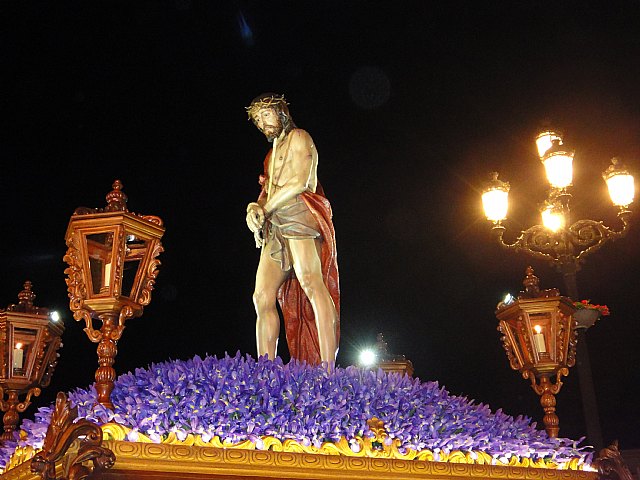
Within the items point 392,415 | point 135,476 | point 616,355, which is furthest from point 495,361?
point 135,476

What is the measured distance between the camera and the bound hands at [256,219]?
20.5 feet

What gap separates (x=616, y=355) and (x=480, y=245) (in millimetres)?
3458

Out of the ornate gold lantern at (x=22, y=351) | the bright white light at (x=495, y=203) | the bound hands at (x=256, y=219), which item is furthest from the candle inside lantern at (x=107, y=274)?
the bright white light at (x=495, y=203)

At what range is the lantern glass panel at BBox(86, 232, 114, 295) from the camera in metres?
4.67

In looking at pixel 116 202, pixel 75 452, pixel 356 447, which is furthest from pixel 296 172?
pixel 75 452

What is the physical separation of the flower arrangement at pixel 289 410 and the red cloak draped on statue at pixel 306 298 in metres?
1.12

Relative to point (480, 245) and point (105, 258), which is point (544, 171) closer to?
point (105, 258)

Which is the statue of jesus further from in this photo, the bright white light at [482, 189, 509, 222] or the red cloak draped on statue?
the bright white light at [482, 189, 509, 222]

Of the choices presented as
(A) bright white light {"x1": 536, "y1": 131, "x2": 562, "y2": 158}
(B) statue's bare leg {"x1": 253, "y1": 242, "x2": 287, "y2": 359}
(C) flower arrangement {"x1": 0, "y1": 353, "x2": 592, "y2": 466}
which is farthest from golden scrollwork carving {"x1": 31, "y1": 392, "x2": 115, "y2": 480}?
(A) bright white light {"x1": 536, "y1": 131, "x2": 562, "y2": 158}

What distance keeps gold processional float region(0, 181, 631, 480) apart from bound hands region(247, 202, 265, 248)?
1.37m

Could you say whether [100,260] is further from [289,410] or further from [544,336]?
[544,336]

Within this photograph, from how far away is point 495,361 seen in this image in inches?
711

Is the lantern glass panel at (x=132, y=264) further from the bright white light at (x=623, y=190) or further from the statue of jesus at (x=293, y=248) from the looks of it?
the bright white light at (x=623, y=190)

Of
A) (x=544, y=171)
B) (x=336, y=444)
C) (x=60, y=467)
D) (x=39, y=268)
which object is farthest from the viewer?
(x=39, y=268)
